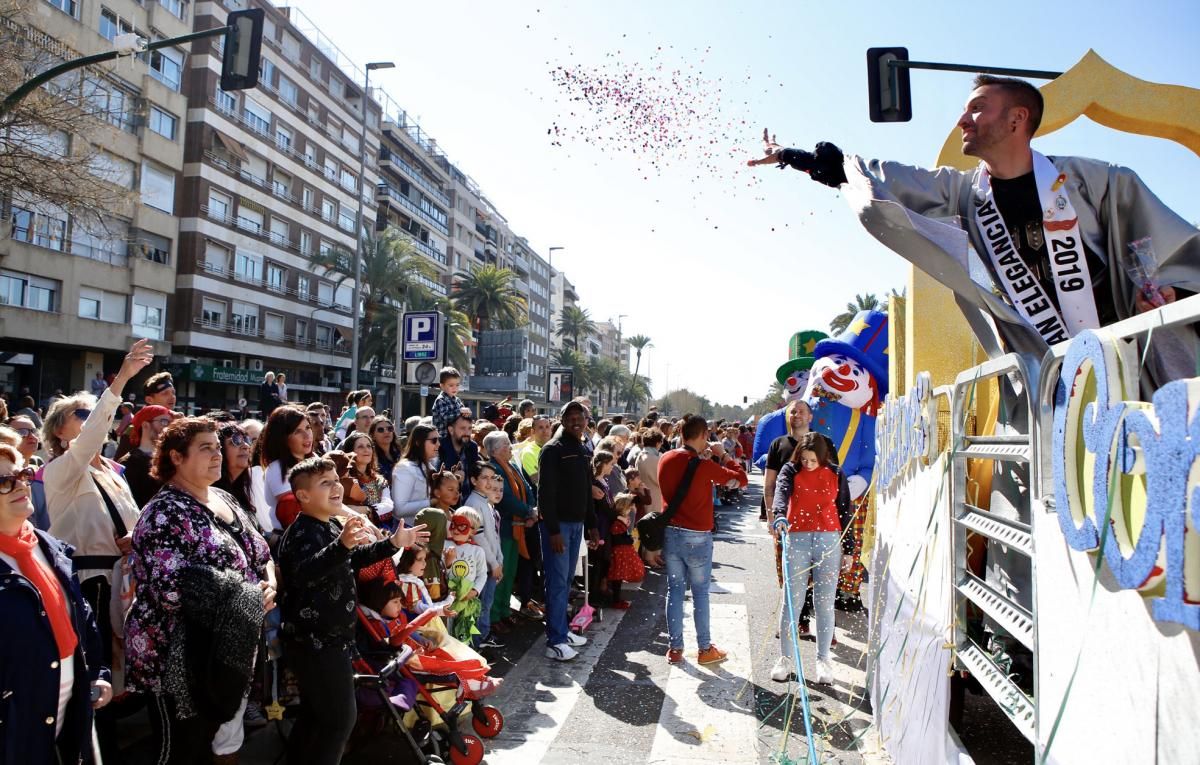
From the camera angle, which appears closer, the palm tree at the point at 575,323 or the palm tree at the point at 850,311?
the palm tree at the point at 850,311

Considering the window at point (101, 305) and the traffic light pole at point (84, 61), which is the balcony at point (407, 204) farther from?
the traffic light pole at point (84, 61)

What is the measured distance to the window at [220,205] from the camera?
109 feet

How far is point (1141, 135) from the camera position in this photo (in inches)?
163

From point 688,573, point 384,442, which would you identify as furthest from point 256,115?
point 688,573

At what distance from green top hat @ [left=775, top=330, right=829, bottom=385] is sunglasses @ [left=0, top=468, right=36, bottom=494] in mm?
8570

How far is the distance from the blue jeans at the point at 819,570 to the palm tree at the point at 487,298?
161 ft

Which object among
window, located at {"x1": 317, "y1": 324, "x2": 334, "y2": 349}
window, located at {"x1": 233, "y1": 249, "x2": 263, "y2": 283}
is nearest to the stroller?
window, located at {"x1": 233, "y1": 249, "x2": 263, "y2": 283}

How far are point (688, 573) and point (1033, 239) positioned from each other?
393 cm

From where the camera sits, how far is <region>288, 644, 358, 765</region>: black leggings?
341cm

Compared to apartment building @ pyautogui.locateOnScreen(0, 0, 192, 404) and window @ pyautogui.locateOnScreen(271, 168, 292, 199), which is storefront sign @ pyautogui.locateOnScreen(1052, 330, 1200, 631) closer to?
apartment building @ pyautogui.locateOnScreen(0, 0, 192, 404)

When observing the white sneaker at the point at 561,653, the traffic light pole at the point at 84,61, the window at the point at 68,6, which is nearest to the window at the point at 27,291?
the window at the point at 68,6

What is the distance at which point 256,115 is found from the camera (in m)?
36.3

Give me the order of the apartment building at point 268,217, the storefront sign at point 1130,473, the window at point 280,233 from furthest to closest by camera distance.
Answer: the window at point 280,233 → the apartment building at point 268,217 → the storefront sign at point 1130,473

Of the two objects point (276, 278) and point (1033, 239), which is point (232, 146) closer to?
point (276, 278)
